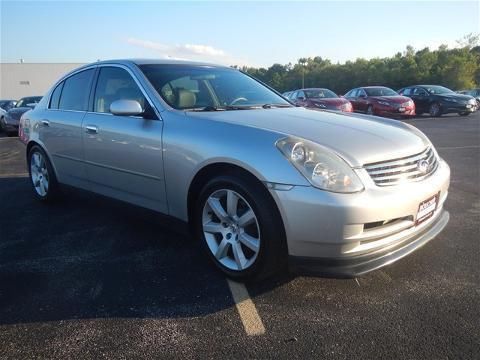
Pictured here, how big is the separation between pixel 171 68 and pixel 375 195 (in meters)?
2.32

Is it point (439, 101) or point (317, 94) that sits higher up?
point (317, 94)

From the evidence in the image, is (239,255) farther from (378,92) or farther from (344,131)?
(378,92)

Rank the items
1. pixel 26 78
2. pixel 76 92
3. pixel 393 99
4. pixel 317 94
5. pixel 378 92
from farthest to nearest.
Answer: pixel 26 78
pixel 378 92
pixel 393 99
pixel 317 94
pixel 76 92

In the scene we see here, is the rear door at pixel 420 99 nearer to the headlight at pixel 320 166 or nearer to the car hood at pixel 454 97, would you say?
the car hood at pixel 454 97

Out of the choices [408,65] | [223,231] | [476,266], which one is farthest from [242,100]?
[408,65]

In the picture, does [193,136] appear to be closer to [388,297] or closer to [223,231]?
[223,231]

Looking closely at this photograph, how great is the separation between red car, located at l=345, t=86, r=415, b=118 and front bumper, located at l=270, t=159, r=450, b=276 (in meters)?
16.1

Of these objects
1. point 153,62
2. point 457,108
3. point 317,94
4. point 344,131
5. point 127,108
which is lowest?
point 457,108

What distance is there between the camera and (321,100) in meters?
15.9

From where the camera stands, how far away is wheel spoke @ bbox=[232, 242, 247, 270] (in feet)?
9.62

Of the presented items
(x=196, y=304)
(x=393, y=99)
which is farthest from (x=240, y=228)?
(x=393, y=99)

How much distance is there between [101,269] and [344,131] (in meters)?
2.13

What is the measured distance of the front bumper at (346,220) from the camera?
247 cm

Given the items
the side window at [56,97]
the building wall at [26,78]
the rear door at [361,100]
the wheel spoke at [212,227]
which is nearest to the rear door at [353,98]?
the rear door at [361,100]
